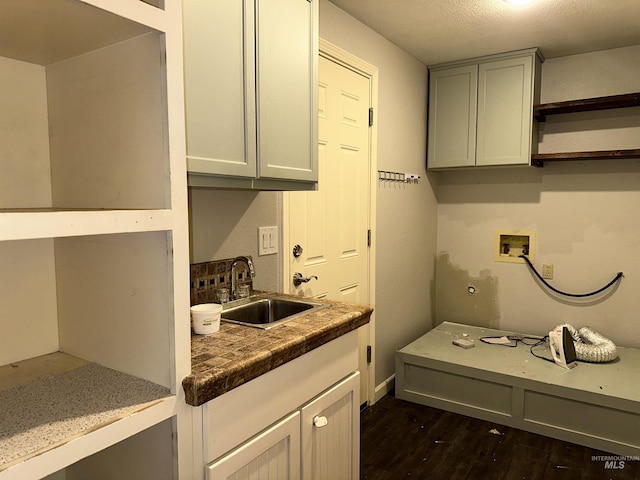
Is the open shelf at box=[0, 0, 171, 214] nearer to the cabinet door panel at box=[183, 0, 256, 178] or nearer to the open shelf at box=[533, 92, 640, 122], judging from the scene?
the cabinet door panel at box=[183, 0, 256, 178]

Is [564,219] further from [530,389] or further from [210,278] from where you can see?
[210,278]

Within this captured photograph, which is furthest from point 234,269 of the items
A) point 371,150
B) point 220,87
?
point 371,150

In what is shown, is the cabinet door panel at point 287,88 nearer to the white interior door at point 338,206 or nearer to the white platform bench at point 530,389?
the white interior door at point 338,206

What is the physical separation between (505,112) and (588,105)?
0.52 m

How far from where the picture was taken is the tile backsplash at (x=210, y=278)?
1.72 m

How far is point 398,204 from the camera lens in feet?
10.6

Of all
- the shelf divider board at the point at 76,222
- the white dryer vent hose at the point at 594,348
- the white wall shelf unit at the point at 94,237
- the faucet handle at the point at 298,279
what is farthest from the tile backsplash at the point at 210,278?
the white dryer vent hose at the point at 594,348

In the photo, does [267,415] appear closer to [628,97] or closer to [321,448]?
[321,448]

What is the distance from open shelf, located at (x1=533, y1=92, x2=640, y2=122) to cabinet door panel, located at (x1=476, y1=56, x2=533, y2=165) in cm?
14

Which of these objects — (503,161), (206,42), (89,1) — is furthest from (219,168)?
(503,161)

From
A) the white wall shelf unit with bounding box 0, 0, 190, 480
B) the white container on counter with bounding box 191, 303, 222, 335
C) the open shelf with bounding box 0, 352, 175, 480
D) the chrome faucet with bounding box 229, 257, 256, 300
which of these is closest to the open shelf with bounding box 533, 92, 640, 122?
the chrome faucet with bounding box 229, 257, 256, 300

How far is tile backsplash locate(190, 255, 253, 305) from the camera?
1.72 meters

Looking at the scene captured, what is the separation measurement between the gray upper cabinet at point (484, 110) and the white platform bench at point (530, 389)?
1405 millimetres

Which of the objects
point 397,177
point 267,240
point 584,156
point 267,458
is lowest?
point 267,458
